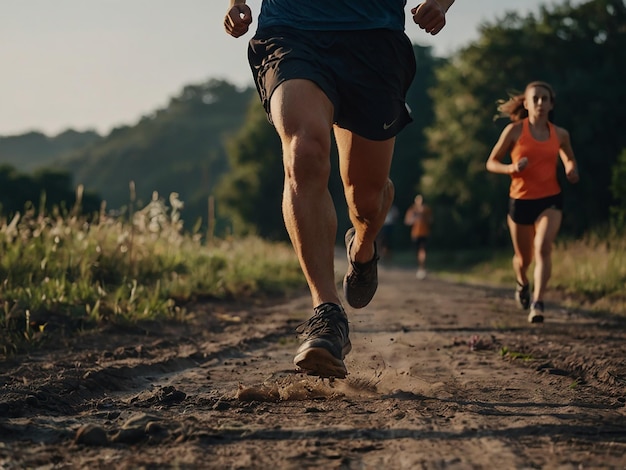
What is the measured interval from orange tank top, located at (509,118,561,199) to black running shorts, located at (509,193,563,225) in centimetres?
4

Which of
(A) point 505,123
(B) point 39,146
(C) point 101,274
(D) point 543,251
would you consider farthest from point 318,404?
(B) point 39,146

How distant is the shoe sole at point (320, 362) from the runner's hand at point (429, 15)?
1638mm

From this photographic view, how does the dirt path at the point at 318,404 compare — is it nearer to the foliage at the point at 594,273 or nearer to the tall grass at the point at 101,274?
the tall grass at the point at 101,274

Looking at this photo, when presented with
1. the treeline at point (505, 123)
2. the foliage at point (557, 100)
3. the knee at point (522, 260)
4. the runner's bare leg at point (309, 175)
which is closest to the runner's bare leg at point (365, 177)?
the runner's bare leg at point (309, 175)

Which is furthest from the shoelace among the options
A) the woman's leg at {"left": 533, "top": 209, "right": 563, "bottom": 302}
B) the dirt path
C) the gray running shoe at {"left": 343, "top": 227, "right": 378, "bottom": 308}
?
the woman's leg at {"left": 533, "top": 209, "right": 563, "bottom": 302}

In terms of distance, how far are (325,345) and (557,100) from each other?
26828mm

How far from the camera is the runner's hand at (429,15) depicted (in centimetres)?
392

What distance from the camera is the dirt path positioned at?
7.77 ft

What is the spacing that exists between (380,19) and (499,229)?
29582 millimetres

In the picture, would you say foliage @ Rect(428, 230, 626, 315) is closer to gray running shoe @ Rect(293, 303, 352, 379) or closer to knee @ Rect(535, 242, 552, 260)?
knee @ Rect(535, 242, 552, 260)

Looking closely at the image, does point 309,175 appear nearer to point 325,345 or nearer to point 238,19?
point 325,345

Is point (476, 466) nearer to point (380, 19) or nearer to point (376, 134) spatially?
point (376, 134)

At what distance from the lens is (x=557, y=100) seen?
2838 centimetres

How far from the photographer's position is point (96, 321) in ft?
20.4
